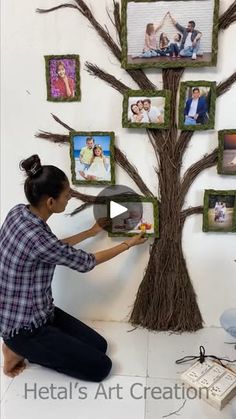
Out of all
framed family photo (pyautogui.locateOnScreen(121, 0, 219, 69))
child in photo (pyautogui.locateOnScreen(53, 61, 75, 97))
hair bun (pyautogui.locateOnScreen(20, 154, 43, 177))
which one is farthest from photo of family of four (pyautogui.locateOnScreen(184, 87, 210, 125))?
hair bun (pyautogui.locateOnScreen(20, 154, 43, 177))

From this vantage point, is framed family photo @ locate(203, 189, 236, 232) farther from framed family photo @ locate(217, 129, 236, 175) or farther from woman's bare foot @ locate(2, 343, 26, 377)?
woman's bare foot @ locate(2, 343, 26, 377)

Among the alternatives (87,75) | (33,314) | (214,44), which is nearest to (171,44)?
(214,44)

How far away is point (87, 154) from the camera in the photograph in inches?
68.4

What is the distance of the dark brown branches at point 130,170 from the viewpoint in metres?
1.74

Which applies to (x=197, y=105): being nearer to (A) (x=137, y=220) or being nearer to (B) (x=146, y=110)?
(B) (x=146, y=110)

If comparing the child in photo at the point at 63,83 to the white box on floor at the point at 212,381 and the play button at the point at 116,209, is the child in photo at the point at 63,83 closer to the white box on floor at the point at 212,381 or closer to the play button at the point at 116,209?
the play button at the point at 116,209

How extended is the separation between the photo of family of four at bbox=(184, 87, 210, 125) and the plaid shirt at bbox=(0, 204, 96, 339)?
2.31 ft

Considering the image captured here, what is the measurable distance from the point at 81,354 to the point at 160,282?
19.7 inches

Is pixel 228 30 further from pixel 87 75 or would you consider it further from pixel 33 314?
pixel 33 314

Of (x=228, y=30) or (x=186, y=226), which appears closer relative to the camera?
(x=228, y=30)

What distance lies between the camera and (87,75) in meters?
1.68

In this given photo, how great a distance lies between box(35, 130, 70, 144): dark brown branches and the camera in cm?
175

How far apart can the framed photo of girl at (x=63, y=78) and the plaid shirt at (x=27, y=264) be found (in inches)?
21.2

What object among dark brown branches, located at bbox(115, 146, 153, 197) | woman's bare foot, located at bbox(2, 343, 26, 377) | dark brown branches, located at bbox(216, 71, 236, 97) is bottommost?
woman's bare foot, located at bbox(2, 343, 26, 377)
